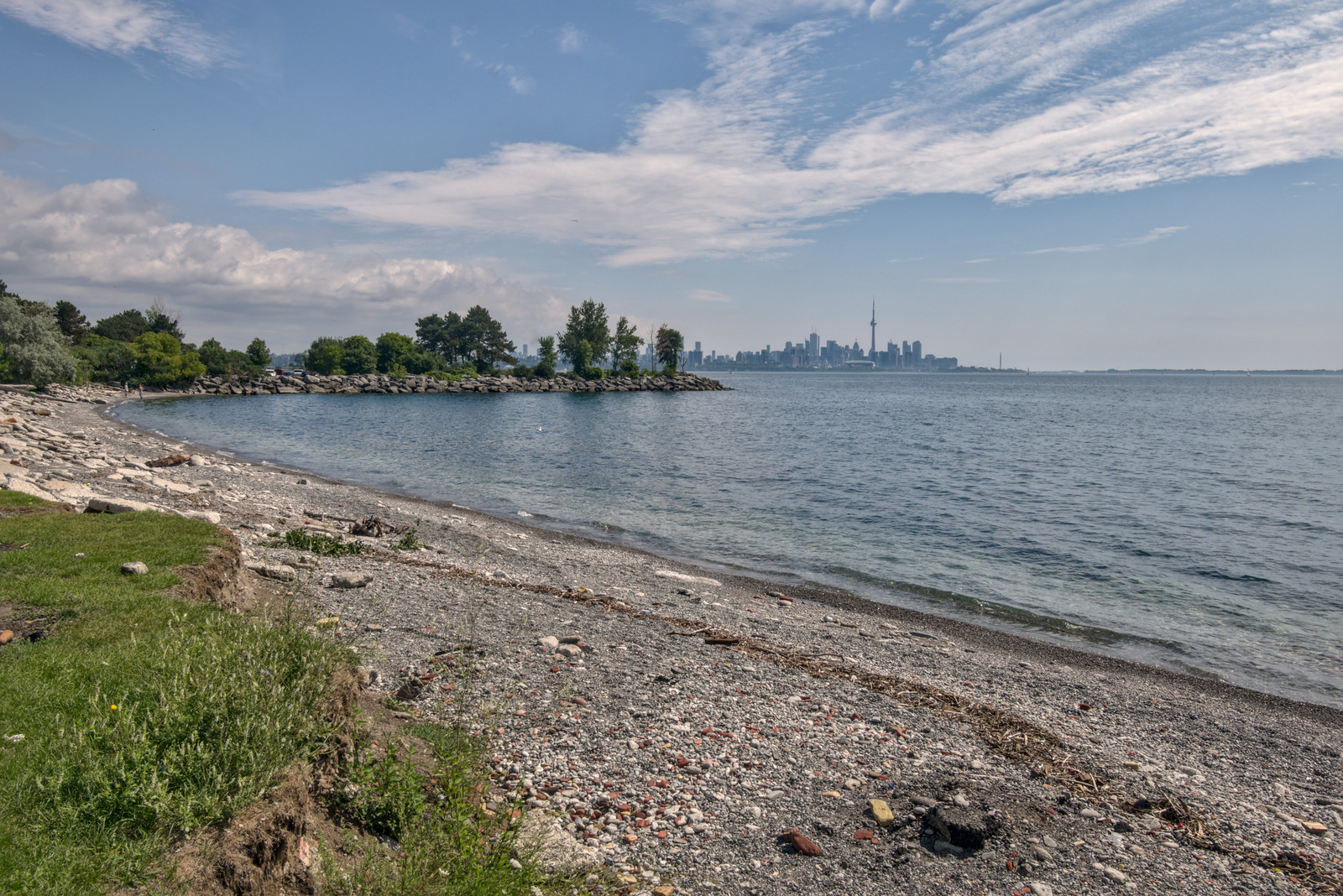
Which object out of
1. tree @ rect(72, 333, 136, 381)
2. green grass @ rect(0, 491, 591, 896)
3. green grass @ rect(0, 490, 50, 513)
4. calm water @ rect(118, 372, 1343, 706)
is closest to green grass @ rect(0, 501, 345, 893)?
green grass @ rect(0, 491, 591, 896)

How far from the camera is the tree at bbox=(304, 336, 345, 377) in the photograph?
15638 cm

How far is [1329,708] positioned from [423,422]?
249 ft

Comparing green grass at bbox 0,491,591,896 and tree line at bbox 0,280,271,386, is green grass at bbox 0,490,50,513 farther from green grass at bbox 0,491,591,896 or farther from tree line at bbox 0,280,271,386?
tree line at bbox 0,280,271,386

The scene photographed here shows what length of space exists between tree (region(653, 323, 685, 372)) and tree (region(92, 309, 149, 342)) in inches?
4595

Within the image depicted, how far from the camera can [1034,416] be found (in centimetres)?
9656

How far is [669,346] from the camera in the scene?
187 meters

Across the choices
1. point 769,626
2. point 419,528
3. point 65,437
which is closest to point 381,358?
point 65,437

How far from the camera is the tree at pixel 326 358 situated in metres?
156

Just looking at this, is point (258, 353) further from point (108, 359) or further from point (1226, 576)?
point (1226, 576)

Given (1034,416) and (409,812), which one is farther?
(1034,416)

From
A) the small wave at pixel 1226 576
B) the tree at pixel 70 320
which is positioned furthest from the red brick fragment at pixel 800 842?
the tree at pixel 70 320

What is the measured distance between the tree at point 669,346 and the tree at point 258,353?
95.6 metres

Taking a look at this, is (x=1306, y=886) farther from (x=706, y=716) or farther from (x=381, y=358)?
(x=381, y=358)

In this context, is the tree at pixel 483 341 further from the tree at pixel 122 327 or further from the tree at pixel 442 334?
the tree at pixel 122 327
